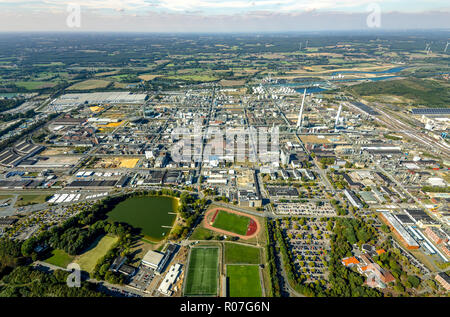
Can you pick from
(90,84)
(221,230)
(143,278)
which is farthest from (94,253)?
(90,84)

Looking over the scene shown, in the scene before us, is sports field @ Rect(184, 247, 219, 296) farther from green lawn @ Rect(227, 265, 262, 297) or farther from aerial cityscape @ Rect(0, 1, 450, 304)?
green lawn @ Rect(227, 265, 262, 297)

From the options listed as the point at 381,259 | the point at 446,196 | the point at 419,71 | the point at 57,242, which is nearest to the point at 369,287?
the point at 381,259

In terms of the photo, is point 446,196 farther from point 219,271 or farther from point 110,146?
point 110,146

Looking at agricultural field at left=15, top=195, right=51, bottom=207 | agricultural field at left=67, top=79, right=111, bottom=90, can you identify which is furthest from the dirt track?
agricultural field at left=67, top=79, right=111, bottom=90

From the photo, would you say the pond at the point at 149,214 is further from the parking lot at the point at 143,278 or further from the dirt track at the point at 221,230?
the dirt track at the point at 221,230

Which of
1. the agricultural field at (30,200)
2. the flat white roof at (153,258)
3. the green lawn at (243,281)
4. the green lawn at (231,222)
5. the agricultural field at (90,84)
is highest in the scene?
the agricultural field at (90,84)

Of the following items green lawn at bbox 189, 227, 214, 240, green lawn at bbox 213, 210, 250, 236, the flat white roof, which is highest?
green lawn at bbox 213, 210, 250, 236

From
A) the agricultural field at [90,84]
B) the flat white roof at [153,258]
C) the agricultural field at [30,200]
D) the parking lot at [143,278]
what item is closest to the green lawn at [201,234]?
the flat white roof at [153,258]
